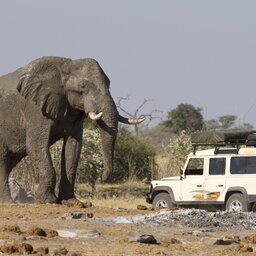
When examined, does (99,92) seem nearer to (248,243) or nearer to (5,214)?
(5,214)

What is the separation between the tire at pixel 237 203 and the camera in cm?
2781

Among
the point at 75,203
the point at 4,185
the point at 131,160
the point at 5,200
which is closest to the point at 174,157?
the point at 131,160

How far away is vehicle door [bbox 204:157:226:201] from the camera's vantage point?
28.5 meters

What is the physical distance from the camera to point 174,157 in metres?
42.0

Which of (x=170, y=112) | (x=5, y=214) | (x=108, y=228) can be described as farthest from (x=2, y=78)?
(x=170, y=112)

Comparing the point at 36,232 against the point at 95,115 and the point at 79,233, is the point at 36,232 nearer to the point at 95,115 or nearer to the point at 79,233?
the point at 79,233

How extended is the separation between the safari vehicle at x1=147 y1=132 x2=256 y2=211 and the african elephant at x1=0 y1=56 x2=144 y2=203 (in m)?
5.17

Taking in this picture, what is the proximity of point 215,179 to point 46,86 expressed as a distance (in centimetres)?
621

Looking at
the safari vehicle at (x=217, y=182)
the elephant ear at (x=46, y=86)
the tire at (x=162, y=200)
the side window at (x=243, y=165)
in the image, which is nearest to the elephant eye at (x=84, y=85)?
the elephant ear at (x=46, y=86)

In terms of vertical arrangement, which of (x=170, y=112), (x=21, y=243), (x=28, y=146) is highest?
(x=170, y=112)

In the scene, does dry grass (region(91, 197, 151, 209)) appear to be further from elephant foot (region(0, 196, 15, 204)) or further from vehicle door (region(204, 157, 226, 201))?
elephant foot (region(0, 196, 15, 204))

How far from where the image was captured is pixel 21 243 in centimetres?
1539

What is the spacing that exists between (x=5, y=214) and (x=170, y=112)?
7191cm

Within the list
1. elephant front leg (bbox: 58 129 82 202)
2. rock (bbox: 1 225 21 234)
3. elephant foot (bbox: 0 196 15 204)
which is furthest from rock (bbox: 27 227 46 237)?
elephant foot (bbox: 0 196 15 204)
